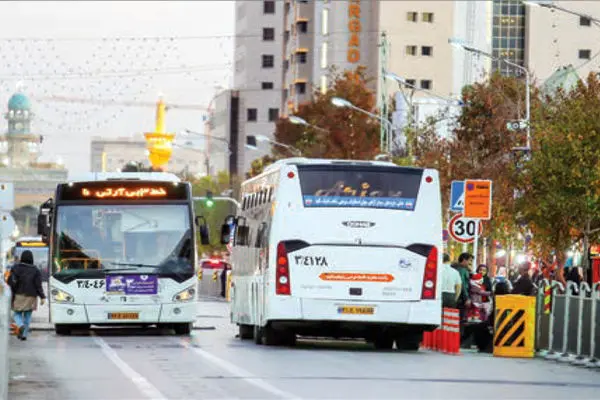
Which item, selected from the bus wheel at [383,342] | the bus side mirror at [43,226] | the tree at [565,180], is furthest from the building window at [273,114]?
the bus wheel at [383,342]

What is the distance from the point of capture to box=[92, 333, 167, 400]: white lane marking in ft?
65.6

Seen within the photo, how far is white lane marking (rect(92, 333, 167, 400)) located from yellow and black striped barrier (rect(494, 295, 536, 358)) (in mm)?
6245

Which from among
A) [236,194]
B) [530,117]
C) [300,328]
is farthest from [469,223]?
[236,194]

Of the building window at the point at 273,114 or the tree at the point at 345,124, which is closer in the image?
the tree at the point at 345,124

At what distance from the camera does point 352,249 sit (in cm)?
3064

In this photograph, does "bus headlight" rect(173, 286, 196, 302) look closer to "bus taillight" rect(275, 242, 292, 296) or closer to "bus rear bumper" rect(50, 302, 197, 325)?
"bus rear bumper" rect(50, 302, 197, 325)

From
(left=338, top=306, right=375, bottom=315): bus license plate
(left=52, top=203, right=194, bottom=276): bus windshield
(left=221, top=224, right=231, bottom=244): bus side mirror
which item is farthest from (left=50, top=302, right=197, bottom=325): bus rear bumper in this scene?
(left=338, top=306, right=375, bottom=315): bus license plate

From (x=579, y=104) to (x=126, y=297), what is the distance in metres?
18.7

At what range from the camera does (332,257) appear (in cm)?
3058

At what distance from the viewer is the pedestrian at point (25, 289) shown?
117ft

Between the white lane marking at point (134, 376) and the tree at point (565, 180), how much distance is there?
20417 millimetres

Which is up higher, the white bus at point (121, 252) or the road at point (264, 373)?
the white bus at point (121, 252)

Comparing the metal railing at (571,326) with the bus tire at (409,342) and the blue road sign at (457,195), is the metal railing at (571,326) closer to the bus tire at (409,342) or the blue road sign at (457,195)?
the bus tire at (409,342)

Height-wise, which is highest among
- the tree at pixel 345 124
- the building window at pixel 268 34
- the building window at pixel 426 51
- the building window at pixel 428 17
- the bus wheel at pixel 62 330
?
the building window at pixel 268 34
